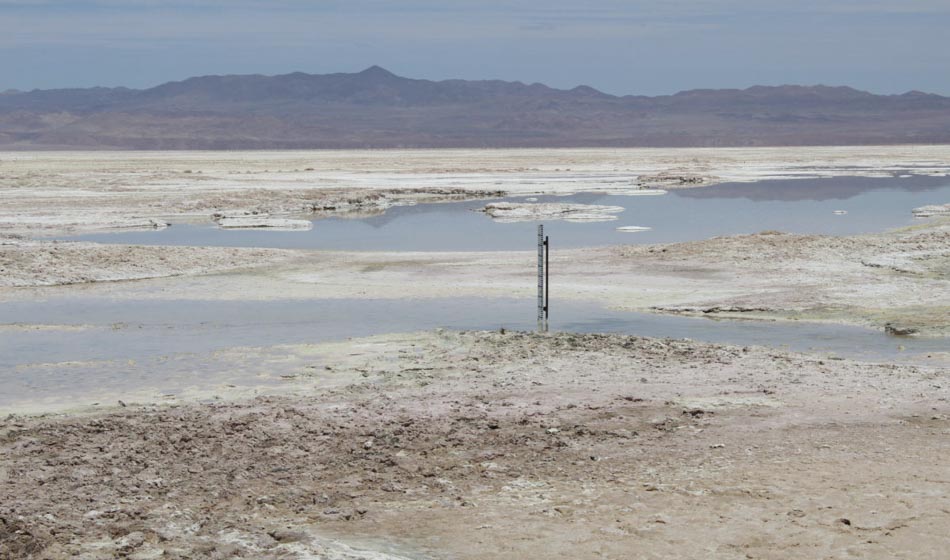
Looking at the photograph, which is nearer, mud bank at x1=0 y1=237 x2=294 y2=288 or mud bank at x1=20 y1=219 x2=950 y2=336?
mud bank at x1=20 y1=219 x2=950 y2=336

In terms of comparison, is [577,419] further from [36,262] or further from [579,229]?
[579,229]

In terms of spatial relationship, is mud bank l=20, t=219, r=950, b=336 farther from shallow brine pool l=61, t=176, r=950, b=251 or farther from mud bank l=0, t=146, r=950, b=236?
mud bank l=0, t=146, r=950, b=236

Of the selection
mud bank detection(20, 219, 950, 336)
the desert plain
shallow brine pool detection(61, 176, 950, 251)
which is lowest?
shallow brine pool detection(61, 176, 950, 251)

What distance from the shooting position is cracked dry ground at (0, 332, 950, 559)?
254 inches

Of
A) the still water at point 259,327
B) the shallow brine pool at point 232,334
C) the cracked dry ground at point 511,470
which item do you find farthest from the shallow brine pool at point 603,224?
the cracked dry ground at point 511,470

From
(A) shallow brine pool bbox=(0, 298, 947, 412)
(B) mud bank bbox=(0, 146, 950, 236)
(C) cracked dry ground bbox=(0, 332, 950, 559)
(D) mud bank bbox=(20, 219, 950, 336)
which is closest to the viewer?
(C) cracked dry ground bbox=(0, 332, 950, 559)

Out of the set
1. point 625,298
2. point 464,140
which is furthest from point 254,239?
point 464,140

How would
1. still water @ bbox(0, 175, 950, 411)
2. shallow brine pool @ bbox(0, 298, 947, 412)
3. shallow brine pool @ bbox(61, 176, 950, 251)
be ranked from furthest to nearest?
shallow brine pool @ bbox(61, 176, 950, 251) < still water @ bbox(0, 175, 950, 411) < shallow brine pool @ bbox(0, 298, 947, 412)

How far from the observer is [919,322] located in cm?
1377

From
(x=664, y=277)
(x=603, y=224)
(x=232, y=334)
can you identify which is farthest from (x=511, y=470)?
(x=603, y=224)

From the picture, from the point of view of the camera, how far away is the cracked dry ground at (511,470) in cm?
646

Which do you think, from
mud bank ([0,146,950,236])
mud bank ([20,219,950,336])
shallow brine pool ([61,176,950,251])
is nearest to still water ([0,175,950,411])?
shallow brine pool ([61,176,950,251])

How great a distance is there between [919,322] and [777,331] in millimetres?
1636

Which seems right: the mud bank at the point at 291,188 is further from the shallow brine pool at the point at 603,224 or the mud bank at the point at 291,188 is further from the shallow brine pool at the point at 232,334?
the shallow brine pool at the point at 232,334
